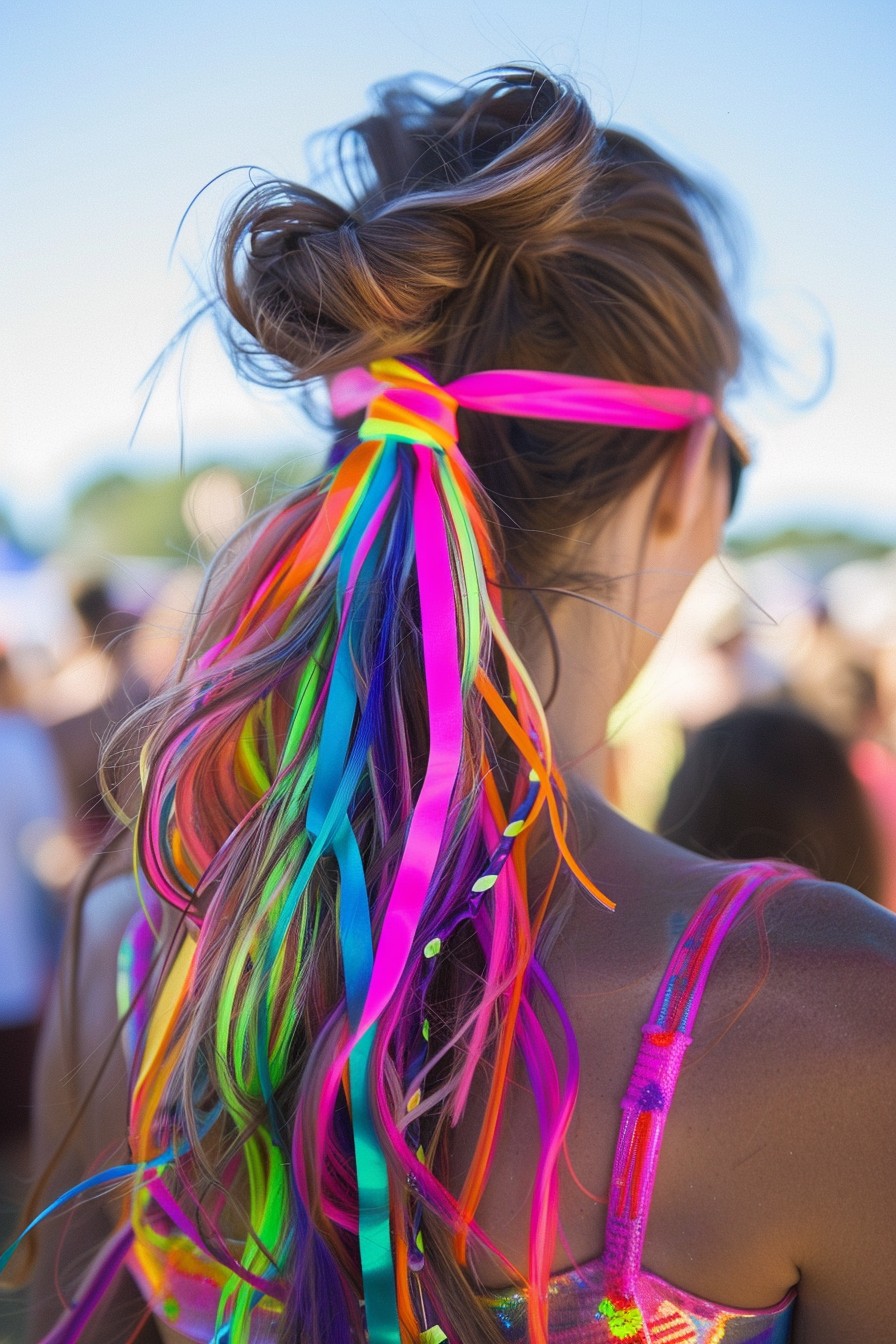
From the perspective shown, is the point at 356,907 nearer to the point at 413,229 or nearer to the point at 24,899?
the point at 413,229

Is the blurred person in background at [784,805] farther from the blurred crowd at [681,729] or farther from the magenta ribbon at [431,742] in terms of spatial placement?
the magenta ribbon at [431,742]

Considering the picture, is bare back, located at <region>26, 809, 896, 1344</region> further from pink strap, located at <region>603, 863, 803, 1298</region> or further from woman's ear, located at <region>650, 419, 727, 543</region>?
woman's ear, located at <region>650, 419, 727, 543</region>

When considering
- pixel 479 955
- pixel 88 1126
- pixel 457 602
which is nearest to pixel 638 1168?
pixel 479 955

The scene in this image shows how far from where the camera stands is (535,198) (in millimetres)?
905

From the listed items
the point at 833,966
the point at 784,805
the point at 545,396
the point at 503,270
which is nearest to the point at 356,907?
the point at 833,966

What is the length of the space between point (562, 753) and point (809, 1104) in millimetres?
427

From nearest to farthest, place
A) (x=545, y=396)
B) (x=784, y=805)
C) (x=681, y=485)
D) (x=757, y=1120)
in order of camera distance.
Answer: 1. (x=757, y=1120)
2. (x=545, y=396)
3. (x=681, y=485)
4. (x=784, y=805)

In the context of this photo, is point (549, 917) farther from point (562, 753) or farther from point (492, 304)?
point (492, 304)

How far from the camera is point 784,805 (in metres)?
1.91

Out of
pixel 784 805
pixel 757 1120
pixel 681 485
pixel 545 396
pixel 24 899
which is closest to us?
pixel 757 1120

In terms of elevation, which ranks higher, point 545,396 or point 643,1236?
point 545,396

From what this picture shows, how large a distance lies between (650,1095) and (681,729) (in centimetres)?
217

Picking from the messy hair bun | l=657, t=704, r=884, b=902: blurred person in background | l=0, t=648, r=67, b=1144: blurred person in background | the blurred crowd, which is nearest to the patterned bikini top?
the blurred crowd

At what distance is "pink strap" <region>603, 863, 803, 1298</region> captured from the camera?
79 cm
